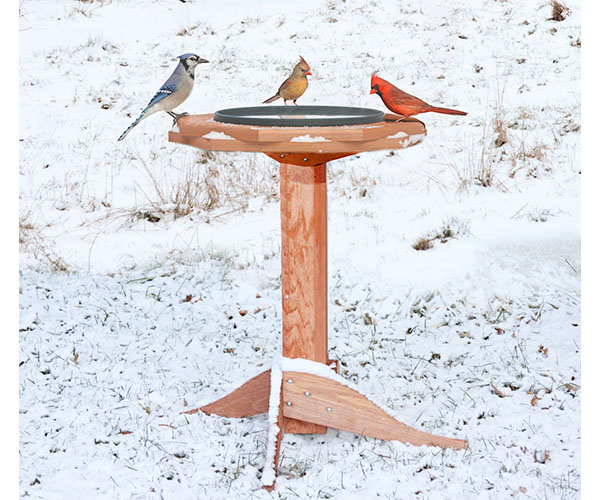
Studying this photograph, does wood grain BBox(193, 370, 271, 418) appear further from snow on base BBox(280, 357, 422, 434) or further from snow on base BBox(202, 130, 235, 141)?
snow on base BBox(202, 130, 235, 141)

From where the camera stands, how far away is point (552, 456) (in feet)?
9.45

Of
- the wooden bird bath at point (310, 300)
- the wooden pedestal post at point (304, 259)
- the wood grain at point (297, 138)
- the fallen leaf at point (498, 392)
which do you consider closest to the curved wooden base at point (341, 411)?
the wooden bird bath at point (310, 300)

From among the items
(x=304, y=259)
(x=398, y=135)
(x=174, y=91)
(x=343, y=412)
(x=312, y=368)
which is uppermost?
(x=174, y=91)

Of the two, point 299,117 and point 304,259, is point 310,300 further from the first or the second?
point 299,117

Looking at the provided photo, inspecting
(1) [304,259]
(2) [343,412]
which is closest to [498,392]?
(2) [343,412]

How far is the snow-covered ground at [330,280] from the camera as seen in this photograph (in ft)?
9.54

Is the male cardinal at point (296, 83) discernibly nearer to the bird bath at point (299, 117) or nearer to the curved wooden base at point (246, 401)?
the bird bath at point (299, 117)

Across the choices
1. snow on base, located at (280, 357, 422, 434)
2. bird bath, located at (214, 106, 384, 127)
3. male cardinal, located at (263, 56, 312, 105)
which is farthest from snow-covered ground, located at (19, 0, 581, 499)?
male cardinal, located at (263, 56, 312, 105)

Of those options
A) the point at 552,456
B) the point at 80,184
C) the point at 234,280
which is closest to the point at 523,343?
the point at 552,456

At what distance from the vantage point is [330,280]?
4641mm

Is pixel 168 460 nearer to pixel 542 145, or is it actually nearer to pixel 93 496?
pixel 93 496

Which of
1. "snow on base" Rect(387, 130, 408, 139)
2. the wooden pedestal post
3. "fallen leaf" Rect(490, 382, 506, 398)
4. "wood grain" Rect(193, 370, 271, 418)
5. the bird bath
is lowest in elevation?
"fallen leaf" Rect(490, 382, 506, 398)

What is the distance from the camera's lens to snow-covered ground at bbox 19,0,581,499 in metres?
2.91

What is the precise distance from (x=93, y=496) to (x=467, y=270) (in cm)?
266
